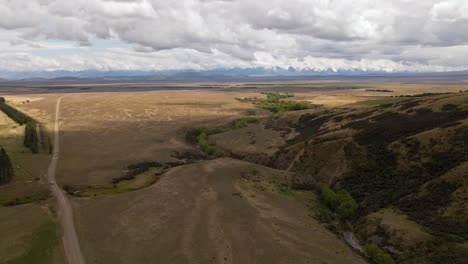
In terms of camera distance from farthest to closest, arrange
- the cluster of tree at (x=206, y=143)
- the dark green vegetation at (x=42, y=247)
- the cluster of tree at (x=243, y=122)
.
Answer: the cluster of tree at (x=243, y=122) → the cluster of tree at (x=206, y=143) → the dark green vegetation at (x=42, y=247)

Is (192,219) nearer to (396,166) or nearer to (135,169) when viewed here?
(135,169)

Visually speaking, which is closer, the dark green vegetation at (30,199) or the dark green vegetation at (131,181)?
the dark green vegetation at (30,199)

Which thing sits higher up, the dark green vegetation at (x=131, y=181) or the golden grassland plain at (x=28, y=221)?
the golden grassland plain at (x=28, y=221)

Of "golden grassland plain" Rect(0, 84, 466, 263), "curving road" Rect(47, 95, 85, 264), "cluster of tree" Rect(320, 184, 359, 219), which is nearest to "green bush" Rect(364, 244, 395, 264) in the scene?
"golden grassland plain" Rect(0, 84, 466, 263)

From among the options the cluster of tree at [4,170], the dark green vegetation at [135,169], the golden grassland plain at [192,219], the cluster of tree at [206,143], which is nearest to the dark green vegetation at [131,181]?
the dark green vegetation at [135,169]

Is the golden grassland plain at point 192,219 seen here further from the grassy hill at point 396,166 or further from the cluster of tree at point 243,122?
the cluster of tree at point 243,122

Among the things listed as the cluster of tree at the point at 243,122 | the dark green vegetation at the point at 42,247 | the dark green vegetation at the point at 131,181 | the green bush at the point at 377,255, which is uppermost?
the cluster of tree at the point at 243,122

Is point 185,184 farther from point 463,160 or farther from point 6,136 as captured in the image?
point 6,136

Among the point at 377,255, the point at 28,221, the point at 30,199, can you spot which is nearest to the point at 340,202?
the point at 377,255
